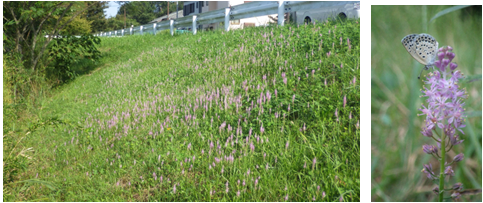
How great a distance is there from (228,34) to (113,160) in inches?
195

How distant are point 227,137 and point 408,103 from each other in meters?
1.88

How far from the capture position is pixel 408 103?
1.42 meters

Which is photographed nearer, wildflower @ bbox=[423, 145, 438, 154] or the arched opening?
wildflower @ bbox=[423, 145, 438, 154]

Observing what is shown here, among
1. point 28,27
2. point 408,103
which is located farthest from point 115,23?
point 408,103

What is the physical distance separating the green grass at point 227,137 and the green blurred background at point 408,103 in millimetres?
543

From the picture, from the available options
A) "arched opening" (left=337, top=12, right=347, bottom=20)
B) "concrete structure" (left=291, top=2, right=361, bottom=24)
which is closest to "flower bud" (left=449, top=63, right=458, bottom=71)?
"concrete structure" (left=291, top=2, right=361, bottom=24)

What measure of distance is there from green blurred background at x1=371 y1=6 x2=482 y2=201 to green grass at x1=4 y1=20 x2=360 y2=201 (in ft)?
1.78

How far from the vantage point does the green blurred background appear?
1313mm

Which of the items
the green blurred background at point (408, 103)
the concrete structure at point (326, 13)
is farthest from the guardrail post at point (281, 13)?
the green blurred background at point (408, 103)

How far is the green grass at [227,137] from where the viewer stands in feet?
7.54

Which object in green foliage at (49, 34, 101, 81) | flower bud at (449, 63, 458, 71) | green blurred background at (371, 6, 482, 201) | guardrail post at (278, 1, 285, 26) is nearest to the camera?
flower bud at (449, 63, 458, 71)

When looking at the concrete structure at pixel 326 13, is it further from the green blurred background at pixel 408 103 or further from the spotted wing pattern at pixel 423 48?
the spotted wing pattern at pixel 423 48

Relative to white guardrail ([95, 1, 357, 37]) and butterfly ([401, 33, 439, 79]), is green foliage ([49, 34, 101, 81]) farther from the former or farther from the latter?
butterfly ([401, 33, 439, 79])

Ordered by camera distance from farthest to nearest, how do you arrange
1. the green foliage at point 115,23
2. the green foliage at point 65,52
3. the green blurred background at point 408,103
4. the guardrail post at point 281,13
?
the green foliage at point 115,23
the green foliage at point 65,52
the guardrail post at point 281,13
the green blurred background at point 408,103
